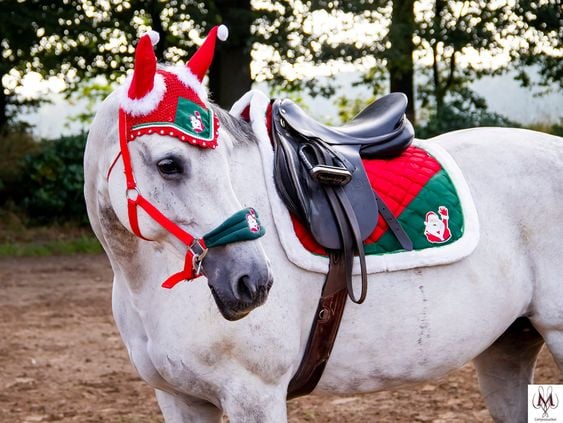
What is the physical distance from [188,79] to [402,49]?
40.0 ft

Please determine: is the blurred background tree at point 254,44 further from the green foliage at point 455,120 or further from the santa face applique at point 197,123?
the santa face applique at point 197,123

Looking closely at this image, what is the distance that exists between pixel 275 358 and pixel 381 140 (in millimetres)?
945

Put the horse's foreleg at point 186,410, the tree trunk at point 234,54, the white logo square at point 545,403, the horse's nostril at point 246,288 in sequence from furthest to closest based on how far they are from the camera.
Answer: the tree trunk at point 234,54 → the white logo square at point 545,403 → the horse's foreleg at point 186,410 → the horse's nostril at point 246,288

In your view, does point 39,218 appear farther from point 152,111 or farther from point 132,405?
point 152,111

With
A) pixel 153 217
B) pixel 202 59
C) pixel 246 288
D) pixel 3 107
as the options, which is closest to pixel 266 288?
pixel 246 288

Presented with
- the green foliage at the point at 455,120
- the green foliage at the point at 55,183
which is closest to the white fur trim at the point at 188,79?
the green foliage at the point at 55,183

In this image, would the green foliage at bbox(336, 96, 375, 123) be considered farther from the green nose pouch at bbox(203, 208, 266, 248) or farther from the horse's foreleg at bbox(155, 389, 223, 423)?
the green nose pouch at bbox(203, 208, 266, 248)

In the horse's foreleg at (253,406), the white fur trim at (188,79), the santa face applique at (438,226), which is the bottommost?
the horse's foreleg at (253,406)

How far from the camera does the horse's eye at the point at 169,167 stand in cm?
232

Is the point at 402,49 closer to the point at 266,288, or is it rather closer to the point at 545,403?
the point at 545,403

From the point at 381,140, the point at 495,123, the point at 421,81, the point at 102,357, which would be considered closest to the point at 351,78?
the point at 421,81

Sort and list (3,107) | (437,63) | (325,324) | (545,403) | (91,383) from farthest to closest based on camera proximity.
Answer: (437,63)
(3,107)
(91,383)
(545,403)
(325,324)

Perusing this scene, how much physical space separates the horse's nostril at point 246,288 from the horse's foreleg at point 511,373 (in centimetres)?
159

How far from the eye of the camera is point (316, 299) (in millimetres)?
2748
